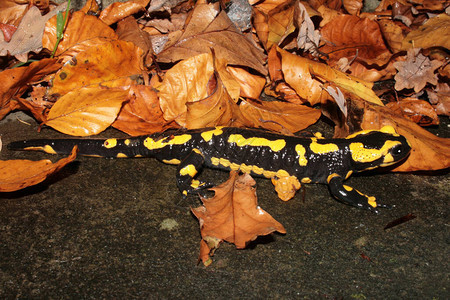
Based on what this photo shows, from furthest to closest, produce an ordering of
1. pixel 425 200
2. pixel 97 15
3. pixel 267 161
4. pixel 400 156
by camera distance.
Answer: pixel 97 15 < pixel 267 161 < pixel 400 156 < pixel 425 200

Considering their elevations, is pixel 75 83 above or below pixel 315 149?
above

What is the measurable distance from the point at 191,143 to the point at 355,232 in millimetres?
1068

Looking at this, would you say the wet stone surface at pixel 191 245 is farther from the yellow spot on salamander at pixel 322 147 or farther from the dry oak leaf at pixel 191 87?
the dry oak leaf at pixel 191 87

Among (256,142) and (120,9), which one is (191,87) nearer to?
(256,142)

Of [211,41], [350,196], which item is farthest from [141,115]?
[350,196]

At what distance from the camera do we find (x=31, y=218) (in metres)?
1.90

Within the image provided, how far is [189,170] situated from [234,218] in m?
0.55

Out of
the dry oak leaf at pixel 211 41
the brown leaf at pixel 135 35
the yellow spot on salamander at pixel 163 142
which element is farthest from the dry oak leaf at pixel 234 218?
the brown leaf at pixel 135 35

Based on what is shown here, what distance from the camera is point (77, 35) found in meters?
2.77

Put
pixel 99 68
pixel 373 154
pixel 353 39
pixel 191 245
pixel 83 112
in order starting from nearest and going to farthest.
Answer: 1. pixel 191 245
2. pixel 373 154
3. pixel 83 112
4. pixel 99 68
5. pixel 353 39

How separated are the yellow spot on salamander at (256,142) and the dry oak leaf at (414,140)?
532 mm

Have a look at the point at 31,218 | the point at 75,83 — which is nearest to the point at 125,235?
the point at 31,218

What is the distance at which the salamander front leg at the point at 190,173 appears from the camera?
210 cm

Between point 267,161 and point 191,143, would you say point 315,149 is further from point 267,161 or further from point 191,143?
point 191,143
